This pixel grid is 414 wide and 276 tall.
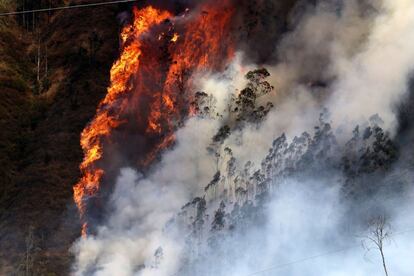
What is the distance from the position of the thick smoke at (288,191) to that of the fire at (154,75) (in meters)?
2.26

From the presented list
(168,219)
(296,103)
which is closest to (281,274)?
(168,219)

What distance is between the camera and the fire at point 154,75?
6794cm

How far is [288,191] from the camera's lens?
61.8m

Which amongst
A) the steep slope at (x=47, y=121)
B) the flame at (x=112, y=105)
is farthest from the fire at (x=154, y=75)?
the steep slope at (x=47, y=121)

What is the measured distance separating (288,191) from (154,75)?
22.2 meters

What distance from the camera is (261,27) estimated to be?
7481 centimetres

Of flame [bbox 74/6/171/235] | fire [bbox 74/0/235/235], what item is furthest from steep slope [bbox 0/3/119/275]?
fire [bbox 74/0/235/235]

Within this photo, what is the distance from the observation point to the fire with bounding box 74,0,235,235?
6794cm

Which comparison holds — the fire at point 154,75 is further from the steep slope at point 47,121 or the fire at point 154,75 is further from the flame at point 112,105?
the steep slope at point 47,121

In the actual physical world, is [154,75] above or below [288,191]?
above

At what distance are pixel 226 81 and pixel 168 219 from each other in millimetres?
19631

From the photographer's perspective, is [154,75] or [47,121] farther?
[154,75]

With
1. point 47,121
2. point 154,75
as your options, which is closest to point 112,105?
point 154,75

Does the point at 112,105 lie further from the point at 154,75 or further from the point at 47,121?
the point at 47,121
